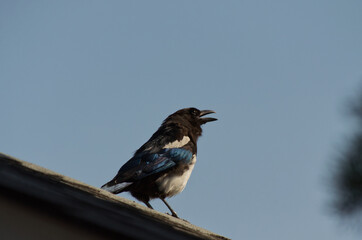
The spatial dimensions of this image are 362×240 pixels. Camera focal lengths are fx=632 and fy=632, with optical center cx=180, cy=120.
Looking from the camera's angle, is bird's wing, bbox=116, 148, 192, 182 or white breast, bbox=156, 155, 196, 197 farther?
white breast, bbox=156, 155, 196, 197

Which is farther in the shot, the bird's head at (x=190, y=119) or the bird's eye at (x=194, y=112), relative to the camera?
the bird's eye at (x=194, y=112)

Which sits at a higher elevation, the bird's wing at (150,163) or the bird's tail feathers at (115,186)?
the bird's wing at (150,163)

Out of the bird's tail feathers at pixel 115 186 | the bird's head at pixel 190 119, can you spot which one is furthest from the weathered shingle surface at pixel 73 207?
the bird's head at pixel 190 119

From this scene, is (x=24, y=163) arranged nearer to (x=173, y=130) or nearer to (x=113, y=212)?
(x=113, y=212)

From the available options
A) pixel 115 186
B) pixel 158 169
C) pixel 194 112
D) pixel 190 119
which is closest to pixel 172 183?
pixel 158 169

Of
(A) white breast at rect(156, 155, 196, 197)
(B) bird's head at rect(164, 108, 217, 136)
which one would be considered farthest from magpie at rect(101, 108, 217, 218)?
(B) bird's head at rect(164, 108, 217, 136)

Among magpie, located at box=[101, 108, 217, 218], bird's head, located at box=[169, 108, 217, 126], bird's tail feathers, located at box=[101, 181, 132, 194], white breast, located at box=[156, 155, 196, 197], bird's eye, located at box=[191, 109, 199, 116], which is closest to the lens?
bird's tail feathers, located at box=[101, 181, 132, 194]

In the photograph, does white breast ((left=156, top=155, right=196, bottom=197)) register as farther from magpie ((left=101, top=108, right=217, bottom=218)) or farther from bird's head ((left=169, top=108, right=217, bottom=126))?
bird's head ((left=169, top=108, right=217, bottom=126))

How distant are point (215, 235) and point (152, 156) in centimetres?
285

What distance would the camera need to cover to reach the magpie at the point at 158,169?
761 cm

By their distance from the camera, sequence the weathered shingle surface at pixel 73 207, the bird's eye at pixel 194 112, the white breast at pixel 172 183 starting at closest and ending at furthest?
the weathered shingle surface at pixel 73 207, the white breast at pixel 172 183, the bird's eye at pixel 194 112

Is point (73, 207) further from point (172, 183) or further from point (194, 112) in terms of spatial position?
point (194, 112)

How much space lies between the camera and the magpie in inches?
300

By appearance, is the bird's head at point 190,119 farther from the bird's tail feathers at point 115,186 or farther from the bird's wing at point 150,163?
the bird's tail feathers at point 115,186
